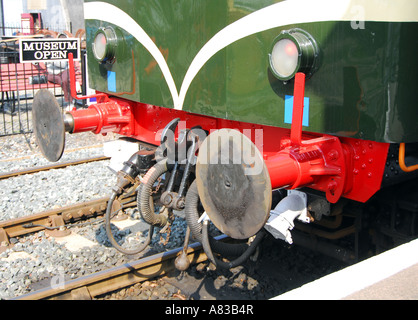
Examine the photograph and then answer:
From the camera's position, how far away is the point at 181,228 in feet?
16.1

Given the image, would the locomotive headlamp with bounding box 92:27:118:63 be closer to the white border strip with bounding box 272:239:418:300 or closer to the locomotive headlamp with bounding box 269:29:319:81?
the locomotive headlamp with bounding box 269:29:319:81

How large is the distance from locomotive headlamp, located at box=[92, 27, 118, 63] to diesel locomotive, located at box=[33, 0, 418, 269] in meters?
0.01

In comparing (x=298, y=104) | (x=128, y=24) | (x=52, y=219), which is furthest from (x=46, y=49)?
(x=298, y=104)

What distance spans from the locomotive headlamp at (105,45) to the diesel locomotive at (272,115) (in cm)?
1

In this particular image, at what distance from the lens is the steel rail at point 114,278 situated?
11.5 feet

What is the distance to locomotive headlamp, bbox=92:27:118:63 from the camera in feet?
14.3

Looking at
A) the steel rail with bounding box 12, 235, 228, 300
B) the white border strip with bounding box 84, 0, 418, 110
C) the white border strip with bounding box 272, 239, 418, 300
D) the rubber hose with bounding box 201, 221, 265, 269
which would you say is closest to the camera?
the white border strip with bounding box 272, 239, 418, 300

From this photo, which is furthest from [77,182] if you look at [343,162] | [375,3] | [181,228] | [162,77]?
[375,3]

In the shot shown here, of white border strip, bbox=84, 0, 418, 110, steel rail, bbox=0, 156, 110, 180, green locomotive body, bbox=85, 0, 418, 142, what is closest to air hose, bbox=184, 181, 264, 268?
green locomotive body, bbox=85, 0, 418, 142

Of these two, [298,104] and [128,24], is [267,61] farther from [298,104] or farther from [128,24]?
[128,24]

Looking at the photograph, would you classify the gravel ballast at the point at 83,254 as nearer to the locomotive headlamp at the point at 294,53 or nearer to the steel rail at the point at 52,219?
the steel rail at the point at 52,219

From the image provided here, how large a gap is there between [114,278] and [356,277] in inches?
79.6

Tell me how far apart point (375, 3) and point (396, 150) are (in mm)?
851
